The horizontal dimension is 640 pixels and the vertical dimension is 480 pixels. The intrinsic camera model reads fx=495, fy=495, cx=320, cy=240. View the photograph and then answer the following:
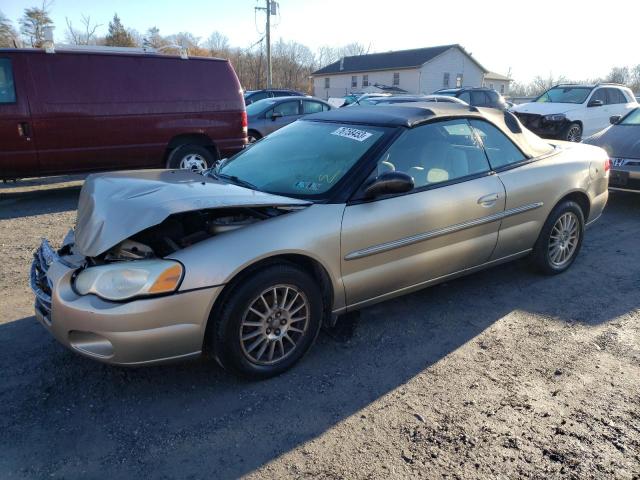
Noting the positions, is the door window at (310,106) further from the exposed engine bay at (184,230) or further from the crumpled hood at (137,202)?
the exposed engine bay at (184,230)

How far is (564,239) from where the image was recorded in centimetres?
461

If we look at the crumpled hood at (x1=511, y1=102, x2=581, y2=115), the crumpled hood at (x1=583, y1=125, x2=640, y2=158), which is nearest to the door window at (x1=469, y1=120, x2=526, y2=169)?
the crumpled hood at (x1=583, y1=125, x2=640, y2=158)

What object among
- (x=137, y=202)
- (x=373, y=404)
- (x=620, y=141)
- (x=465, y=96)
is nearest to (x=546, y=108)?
(x=465, y=96)

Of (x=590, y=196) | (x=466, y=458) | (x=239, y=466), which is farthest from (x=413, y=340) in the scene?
(x=590, y=196)

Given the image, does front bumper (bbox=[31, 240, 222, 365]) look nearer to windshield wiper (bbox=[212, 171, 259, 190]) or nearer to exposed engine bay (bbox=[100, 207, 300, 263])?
exposed engine bay (bbox=[100, 207, 300, 263])

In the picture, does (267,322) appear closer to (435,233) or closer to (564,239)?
(435,233)

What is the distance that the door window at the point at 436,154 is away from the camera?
3.53 m

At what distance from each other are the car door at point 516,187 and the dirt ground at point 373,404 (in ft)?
1.78

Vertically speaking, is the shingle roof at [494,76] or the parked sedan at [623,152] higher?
the shingle roof at [494,76]

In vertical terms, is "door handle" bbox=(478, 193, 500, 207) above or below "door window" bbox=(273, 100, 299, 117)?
below

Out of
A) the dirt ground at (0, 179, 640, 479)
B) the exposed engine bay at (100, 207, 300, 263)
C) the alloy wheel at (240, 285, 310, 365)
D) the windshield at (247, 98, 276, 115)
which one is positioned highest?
the windshield at (247, 98, 276, 115)

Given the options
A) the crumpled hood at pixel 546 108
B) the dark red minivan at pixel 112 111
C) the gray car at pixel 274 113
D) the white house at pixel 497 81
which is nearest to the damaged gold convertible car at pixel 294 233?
the dark red minivan at pixel 112 111

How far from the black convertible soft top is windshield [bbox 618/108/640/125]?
4461mm

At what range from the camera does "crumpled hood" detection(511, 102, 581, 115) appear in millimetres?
12478
